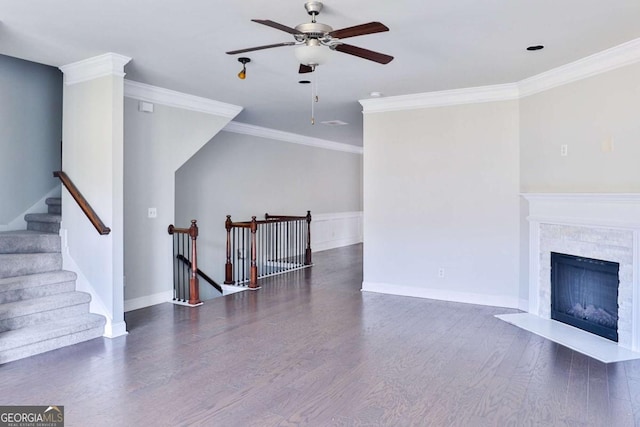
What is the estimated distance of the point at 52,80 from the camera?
5273 millimetres

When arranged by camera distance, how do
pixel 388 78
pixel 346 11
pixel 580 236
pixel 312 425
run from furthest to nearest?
1. pixel 388 78
2. pixel 580 236
3. pixel 346 11
4. pixel 312 425

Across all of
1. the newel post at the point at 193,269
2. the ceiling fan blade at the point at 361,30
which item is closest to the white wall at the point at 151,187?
the newel post at the point at 193,269

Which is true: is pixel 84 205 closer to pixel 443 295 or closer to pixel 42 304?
pixel 42 304

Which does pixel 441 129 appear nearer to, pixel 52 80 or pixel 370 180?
pixel 370 180

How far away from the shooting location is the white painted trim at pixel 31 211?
502cm

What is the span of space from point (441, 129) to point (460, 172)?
1.99 feet

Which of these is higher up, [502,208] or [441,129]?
[441,129]

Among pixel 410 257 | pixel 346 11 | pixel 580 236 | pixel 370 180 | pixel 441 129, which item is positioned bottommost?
pixel 410 257

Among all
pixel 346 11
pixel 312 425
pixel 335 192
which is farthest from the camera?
pixel 335 192

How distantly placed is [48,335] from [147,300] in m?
1.54

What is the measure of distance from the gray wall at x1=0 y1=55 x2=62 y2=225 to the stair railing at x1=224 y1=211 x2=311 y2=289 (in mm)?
2932

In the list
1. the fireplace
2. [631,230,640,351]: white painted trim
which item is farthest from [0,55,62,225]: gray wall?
[631,230,640,351]: white painted trim

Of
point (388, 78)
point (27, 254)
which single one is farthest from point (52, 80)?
point (388, 78)

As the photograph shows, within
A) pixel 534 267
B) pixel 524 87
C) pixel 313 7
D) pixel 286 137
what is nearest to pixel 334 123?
pixel 286 137
